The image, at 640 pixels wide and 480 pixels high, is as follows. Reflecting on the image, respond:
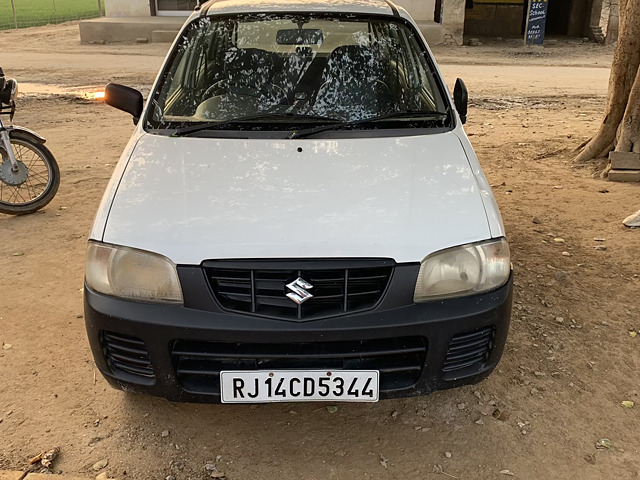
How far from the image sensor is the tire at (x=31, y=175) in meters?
4.93

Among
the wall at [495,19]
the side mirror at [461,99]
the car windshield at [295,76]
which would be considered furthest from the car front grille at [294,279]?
the wall at [495,19]

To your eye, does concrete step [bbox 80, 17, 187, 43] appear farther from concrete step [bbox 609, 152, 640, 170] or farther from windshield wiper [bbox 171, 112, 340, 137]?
windshield wiper [bbox 171, 112, 340, 137]

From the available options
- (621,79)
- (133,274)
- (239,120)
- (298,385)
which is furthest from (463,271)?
(621,79)

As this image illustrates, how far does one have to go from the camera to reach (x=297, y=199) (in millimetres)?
2379

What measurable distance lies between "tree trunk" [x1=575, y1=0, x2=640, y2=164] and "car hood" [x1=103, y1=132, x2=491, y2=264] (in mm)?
3937

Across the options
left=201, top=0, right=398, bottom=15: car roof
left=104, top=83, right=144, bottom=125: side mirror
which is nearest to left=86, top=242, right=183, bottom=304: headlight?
left=104, top=83, right=144, bottom=125: side mirror

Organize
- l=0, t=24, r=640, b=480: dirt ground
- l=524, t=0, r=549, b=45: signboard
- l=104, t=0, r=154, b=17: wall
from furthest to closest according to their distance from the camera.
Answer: l=104, t=0, r=154, b=17: wall < l=524, t=0, r=549, b=45: signboard < l=0, t=24, r=640, b=480: dirt ground

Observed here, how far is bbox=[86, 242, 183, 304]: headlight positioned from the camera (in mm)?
2184

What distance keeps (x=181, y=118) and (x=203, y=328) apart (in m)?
1.36

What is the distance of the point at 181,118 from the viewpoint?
3.07 metres

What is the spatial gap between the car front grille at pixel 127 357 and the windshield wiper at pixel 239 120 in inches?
43.4

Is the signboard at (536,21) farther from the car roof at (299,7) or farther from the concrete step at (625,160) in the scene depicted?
the car roof at (299,7)

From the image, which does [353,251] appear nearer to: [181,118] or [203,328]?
[203,328]

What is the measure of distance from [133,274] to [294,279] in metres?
0.60
